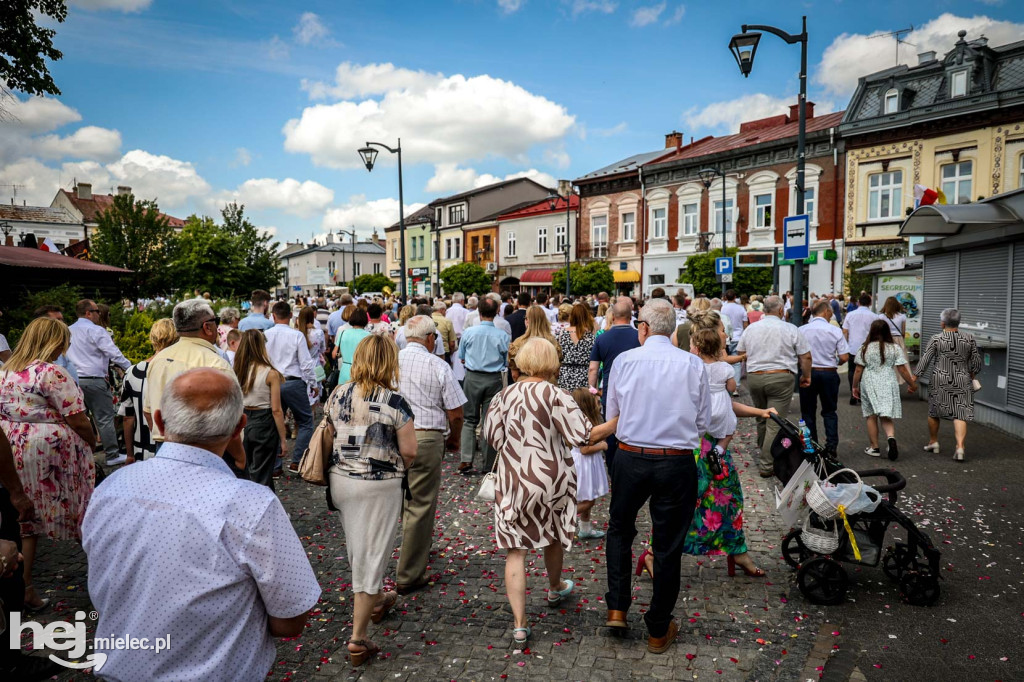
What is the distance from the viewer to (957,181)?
2647 centimetres

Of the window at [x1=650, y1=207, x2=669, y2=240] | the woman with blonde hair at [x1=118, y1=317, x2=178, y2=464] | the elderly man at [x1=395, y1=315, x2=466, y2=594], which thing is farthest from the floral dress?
the window at [x1=650, y1=207, x2=669, y2=240]

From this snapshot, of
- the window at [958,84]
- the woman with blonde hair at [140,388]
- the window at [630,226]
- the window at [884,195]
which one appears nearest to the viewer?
the woman with blonde hair at [140,388]

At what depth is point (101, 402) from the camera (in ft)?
27.9

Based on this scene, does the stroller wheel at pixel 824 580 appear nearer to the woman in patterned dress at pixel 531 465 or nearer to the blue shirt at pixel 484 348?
the woman in patterned dress at pixel 531 465

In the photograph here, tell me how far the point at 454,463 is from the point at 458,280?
36.7 metres

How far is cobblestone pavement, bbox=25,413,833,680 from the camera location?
3971 millimetres

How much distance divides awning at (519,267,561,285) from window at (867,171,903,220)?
21.0 metres

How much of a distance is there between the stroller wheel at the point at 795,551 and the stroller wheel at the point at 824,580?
0.20 meters

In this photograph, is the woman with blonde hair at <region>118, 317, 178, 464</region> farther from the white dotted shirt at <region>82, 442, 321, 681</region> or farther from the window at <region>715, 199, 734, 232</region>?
the window at <region>715, 199, 734, 232</region>

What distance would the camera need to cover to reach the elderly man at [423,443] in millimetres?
4980

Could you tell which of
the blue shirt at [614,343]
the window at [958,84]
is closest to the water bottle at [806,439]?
the blue shirt at [614,343]

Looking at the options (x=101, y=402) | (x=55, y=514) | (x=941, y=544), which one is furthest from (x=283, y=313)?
(x=941, y=544)

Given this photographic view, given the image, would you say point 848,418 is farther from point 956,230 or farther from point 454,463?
point 454,463

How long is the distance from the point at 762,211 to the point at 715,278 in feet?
17.3
